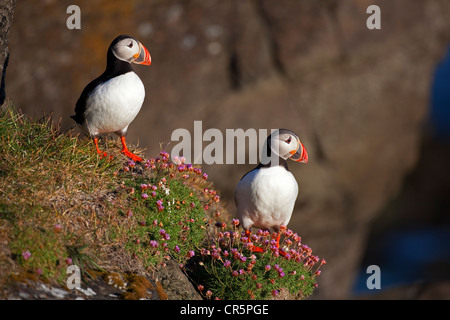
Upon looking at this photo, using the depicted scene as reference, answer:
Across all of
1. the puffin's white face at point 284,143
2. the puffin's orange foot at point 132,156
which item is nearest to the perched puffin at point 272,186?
the puffin's white face at point 284,143

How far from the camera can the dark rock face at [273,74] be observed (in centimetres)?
1140

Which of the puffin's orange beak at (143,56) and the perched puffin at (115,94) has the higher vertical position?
the puffin's orange beak at (143,56)

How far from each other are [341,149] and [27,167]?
8.90 m

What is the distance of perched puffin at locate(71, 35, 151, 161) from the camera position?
5.17m

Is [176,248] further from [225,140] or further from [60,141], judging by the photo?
[225,140]

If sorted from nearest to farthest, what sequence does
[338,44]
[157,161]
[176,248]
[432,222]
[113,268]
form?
[113,268] → [176,248] → [157,161] → [338,44] → [432,222]

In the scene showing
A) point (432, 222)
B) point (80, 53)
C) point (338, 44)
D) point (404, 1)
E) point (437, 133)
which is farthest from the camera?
point (432, 222)

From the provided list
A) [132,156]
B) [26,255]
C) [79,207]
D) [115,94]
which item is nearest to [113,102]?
[115,94]

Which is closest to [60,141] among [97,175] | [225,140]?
[97,175]

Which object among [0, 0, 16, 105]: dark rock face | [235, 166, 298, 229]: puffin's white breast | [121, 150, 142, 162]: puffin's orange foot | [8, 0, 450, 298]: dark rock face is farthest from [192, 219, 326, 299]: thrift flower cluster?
[8, 0, 450, 298]: dark rock face

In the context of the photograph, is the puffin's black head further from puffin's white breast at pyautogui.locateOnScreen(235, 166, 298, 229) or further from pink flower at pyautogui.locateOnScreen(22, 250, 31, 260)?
pink flower at pyautogui.locateOnScreen(22, 250, 31, 260)

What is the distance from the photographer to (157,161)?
5.62 meters

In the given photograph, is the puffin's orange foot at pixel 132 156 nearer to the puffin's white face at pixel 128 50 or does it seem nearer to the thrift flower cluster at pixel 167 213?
the thrift flower cluster at pixel 167 213

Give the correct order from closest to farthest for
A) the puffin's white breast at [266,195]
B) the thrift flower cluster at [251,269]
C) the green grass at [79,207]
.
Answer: the green grass at [79,207], the thrift flower cluster at [251,269], the puffin's white breast at [266,195]
